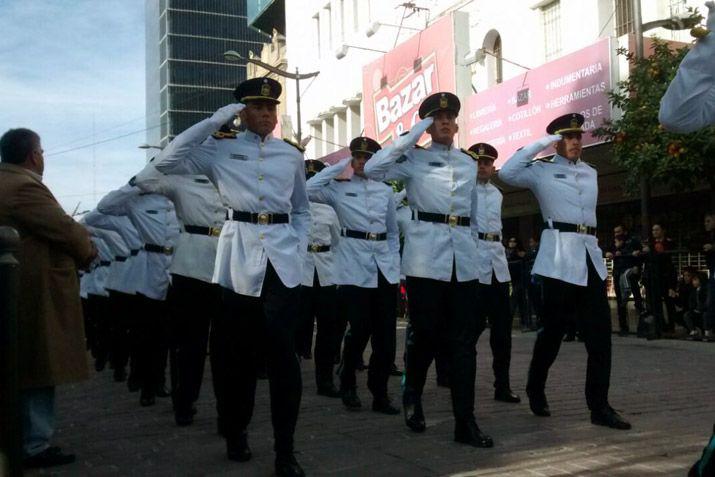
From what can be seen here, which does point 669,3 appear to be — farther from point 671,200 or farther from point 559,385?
Result: point 559,385

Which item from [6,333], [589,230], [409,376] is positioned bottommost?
[409,376]

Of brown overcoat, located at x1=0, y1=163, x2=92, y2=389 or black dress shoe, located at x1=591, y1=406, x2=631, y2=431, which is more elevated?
brown overcoat, located at x1=0, y1=163, x2=92, y2=389

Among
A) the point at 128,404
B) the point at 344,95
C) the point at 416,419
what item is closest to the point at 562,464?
the point at 416,419

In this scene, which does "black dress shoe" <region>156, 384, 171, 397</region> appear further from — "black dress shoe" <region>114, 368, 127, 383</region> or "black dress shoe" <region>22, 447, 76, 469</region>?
"black dress shoe" <region>22, 447, 76, 469</region>

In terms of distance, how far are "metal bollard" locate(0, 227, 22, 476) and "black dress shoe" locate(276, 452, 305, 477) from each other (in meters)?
1.94

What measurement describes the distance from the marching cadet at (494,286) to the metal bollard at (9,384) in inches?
190

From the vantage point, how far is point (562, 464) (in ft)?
16.6

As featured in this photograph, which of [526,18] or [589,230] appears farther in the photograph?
[526,18]

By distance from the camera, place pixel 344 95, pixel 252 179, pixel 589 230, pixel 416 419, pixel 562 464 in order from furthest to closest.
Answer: pixel 344 95
pixel 589 230
pixel 416 419
pixel 252 179
pixel 562 464

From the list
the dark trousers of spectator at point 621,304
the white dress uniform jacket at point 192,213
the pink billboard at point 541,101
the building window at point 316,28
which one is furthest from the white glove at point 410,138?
the building window at point 316,28

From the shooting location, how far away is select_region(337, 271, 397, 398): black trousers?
7.21 meters

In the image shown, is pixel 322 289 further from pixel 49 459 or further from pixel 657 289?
pixel 657 289

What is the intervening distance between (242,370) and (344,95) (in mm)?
28989

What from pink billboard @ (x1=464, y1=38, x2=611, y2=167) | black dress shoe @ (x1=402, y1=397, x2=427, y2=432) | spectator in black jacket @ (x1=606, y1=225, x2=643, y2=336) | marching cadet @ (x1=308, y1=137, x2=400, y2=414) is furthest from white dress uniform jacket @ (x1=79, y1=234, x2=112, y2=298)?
pink billboard @ (x1=464, y1=38, x2=611, y2=167)
